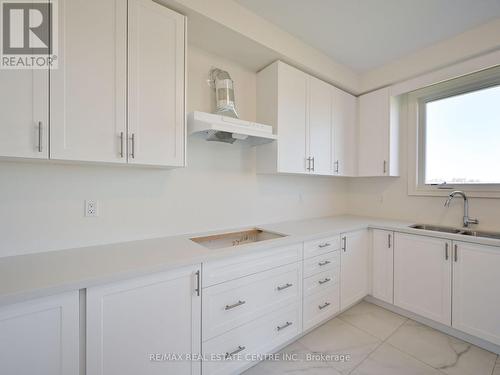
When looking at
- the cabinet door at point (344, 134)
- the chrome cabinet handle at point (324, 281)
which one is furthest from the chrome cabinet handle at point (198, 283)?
the cabinet door at point (344, 134)

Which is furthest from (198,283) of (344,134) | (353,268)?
(344,134)

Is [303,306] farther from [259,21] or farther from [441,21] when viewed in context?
[441,21]

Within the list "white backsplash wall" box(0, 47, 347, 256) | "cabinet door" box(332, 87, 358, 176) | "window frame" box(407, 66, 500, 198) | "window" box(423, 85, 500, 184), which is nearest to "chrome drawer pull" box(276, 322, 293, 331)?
"white backsplash wall" box(0, 47, 347, 256)

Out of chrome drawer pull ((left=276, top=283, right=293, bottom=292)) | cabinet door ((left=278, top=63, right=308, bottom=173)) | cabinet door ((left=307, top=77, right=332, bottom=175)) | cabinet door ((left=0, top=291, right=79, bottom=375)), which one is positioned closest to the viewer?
cabinet door ((left=0, top=291, right=79, bottom=375))

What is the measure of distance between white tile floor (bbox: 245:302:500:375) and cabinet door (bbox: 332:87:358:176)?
61.3 inches

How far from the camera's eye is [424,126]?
2.56 m

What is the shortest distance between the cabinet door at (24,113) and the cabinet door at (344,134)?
243cm

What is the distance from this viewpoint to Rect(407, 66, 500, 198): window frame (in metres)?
2.12

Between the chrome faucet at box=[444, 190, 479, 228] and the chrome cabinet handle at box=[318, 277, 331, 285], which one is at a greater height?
the chrome faucet at box=[444, 190, 479, 228]

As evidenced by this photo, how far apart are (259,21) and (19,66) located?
5.20ft

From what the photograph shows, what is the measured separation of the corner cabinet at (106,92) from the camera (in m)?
1.05

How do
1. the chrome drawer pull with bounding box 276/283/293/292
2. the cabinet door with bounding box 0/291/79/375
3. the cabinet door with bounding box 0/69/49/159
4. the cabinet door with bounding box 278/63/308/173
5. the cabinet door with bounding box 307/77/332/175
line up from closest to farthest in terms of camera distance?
the cabinet door with bounding box 0/291/79/375 → the cabinet door with bounding box 0/69/49/159 → the chrome drawer pull with bounding box 276/283/293/292 → the cabinet door with bounding box 278/63/308/173 → the cabinet door with bounding box 307/77/332/175

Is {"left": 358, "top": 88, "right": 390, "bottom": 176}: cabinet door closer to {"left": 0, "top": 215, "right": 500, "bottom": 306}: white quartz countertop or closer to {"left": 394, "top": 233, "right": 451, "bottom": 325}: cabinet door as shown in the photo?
{"left": 394, "top": 233, "right": 451, "bottom": 325}: cabinet door

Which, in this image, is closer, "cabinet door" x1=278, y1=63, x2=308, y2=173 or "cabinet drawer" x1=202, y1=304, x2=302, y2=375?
"cabinet drawer" x1=202, y1=304, x2=302, y2=375
